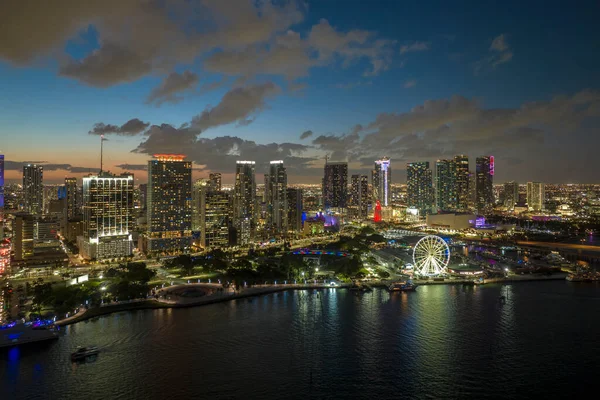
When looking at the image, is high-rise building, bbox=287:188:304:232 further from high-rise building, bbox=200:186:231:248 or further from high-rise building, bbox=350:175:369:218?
high-rise building, bbox=350:175:369:218

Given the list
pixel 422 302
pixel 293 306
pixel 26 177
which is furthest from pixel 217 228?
pixel 26 177

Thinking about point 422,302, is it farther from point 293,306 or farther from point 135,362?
point 135,362

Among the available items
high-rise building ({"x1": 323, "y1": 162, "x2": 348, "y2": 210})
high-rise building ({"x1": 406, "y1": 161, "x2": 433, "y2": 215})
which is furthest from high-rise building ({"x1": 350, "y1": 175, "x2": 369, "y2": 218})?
high-rise building ({"x1": 406, "y1": 161, "x2": 433, "y2": 215})

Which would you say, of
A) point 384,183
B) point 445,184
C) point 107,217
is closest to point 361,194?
point 384,183

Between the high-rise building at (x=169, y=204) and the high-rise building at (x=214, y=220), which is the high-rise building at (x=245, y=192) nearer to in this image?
the high-rise building at (x=214, y=220)

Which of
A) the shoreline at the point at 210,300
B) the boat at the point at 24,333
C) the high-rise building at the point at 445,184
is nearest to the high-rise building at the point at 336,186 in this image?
the high-rise building at the point at 445,184

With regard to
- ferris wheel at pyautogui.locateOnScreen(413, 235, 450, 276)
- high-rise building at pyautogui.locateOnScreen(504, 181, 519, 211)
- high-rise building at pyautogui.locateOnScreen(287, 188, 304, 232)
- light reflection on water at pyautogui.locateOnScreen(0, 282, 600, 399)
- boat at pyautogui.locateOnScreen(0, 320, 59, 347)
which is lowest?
light reflection on water at pyautogui.locateOnScreen(0, 282, 600, 399)
